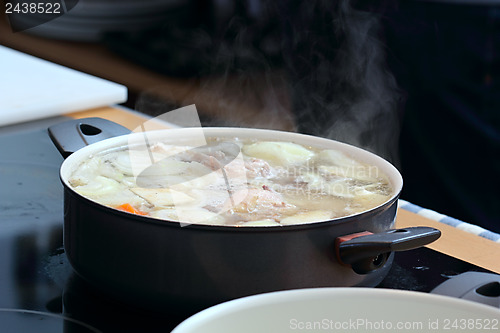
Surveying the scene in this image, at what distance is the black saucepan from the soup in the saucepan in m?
0.06

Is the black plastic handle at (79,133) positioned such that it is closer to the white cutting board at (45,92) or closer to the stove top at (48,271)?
A: the stove top at (48,271)

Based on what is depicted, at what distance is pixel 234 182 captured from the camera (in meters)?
0.82

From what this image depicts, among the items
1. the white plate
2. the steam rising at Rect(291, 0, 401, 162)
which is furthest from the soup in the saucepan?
the steam rising at Rect(291, 0, 401, 162)

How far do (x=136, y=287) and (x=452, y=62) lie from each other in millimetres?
1986

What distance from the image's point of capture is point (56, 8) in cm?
179

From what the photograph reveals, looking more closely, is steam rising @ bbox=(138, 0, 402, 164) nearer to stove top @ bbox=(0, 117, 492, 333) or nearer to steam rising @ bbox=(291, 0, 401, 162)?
A: steam rising @ bbox=(291, 0, 401, 162)

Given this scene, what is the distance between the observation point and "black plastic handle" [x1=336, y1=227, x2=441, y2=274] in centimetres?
62

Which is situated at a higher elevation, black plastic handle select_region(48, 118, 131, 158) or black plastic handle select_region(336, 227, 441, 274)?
black plastic handle select_region(336, 227, 441, 274)

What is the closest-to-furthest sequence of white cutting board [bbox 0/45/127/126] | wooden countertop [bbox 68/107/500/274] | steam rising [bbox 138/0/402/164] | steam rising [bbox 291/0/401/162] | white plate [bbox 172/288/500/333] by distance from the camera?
white plate [bbox 172/288/500/333]
wooden countertop [bbox 68/107/500/274]
white cutting board [bbox 0/45/127/126]
steam rising [bbox 291/0/401/162]
steam rising [bbox 138/0/402/164]

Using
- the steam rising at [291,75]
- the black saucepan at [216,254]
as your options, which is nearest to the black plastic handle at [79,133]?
the black saucepan at [216,254]

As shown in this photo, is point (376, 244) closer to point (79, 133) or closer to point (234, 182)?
point (234, 182)

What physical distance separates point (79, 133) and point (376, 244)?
510 mm

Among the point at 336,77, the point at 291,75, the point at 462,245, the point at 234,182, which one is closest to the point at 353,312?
the point at 234,182

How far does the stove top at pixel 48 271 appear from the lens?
70cm
